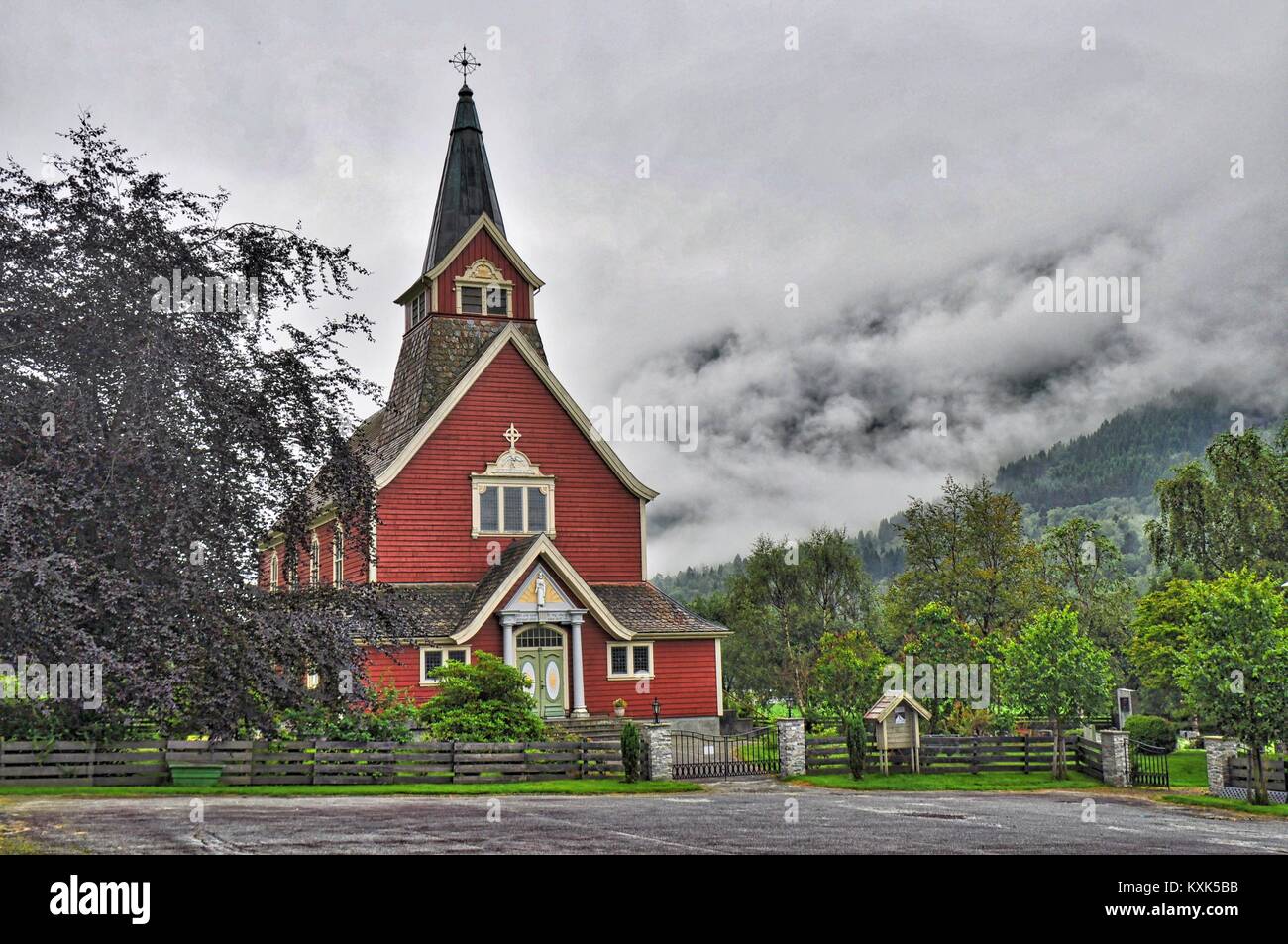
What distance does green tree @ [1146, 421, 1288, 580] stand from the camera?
54719mm

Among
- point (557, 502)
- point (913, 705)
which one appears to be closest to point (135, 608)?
point (913, 705)

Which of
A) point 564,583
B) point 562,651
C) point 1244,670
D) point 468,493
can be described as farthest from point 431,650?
point 1244,670

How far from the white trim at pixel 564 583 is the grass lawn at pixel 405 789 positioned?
8.22 meters

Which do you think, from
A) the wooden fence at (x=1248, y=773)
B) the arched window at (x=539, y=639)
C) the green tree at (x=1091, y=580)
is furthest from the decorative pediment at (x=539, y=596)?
the green tree at (x=1091, y=580)

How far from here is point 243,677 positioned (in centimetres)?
1562

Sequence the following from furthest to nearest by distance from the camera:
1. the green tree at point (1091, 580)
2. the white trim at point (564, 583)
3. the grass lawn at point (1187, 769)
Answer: the green tree at point (1091, 580) → the white trim at point (564, 583) → the grass lawn at point (1187, 769)

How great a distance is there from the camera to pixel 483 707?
2769cm

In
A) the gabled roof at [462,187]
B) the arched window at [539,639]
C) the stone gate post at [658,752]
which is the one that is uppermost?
the gabled roof at [462,187]

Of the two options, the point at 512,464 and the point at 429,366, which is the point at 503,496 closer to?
the point at 512,464

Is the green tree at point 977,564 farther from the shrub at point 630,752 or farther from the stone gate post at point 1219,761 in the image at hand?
the shrub at point 630,752

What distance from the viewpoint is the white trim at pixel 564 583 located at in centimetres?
3378

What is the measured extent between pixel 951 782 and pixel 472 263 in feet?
80.1

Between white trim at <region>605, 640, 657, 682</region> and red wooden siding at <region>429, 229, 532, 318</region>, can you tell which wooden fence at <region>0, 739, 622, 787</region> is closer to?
white trim at <region>605, 640, 657, 682</region>
